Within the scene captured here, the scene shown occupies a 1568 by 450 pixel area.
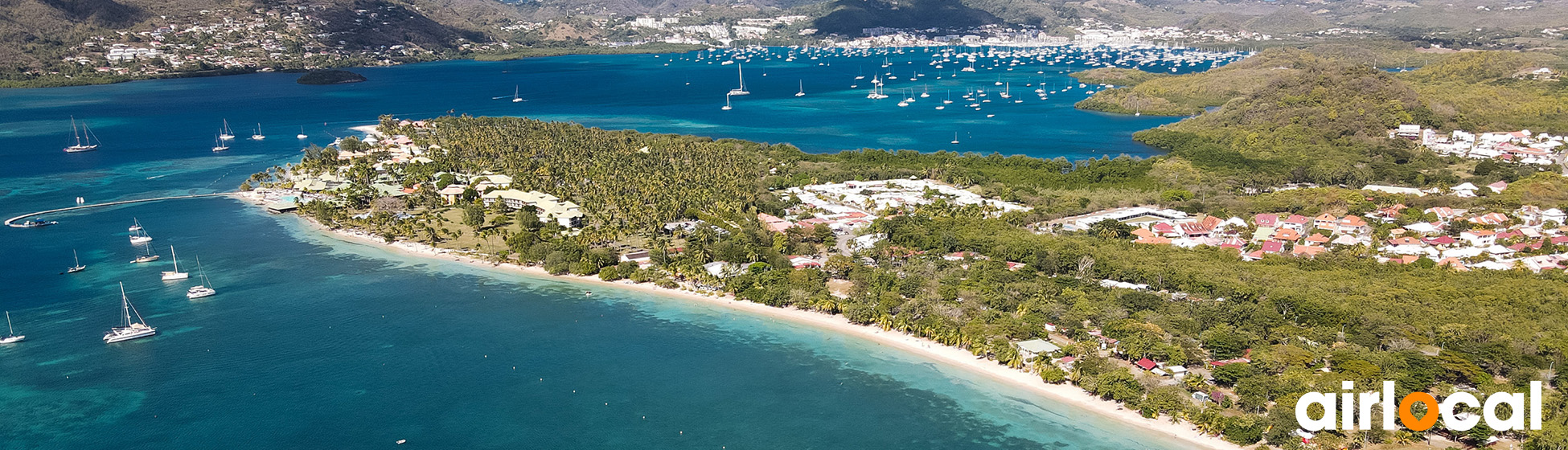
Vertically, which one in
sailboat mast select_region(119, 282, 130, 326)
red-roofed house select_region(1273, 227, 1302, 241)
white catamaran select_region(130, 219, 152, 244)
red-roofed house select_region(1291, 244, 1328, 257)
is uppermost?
white catamaran select_region(130, 219, 152, 244)

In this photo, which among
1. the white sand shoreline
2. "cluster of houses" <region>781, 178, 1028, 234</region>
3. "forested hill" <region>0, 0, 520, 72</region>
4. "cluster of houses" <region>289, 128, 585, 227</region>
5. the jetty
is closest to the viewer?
the white sand shoreline

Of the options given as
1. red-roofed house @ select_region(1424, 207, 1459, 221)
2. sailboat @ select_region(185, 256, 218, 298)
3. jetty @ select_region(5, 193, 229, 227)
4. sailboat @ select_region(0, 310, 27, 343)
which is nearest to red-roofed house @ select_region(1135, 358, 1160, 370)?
red-roofed house @ select_region(1424, 207, 1459, 221)

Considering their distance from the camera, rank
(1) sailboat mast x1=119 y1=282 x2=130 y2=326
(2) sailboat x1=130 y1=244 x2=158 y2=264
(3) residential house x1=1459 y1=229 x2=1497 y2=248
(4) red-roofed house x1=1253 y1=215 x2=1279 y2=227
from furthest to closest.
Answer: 1. (4) red-roofed house x1=1253 y1=215 x2=1279 y2=227
2. (2) sailboat x1=130 y1=244 x2=158 y2=264
3. (3) residential house x1=1459 y1=229 x2=1497 y2=248
4. (1) sailboat mast x1=119 y1=282 x2=130 y2=326

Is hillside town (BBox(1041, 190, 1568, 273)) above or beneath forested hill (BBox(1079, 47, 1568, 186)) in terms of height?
beneath

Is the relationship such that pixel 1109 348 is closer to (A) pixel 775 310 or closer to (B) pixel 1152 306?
(B) pixel 1152 306

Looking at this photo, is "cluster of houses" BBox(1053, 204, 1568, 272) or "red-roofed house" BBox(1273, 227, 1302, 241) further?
"red-roofed house" BBox(1273, 227, 1302, 241)

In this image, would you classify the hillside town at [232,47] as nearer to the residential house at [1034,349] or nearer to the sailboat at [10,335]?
the sailboat at [10,335]

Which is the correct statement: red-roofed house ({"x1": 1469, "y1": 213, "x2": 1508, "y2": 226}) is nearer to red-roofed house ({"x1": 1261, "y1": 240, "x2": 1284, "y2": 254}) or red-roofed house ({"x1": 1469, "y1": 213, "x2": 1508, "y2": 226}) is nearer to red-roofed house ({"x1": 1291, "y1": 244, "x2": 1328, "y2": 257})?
red-roofed house ({"x1": 1291, "y1": 244, "x2": 1328, "y2": 257})

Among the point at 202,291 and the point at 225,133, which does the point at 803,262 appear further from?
the point at 225,133
